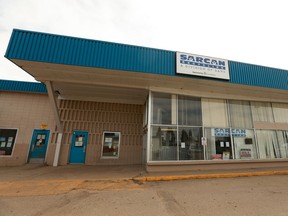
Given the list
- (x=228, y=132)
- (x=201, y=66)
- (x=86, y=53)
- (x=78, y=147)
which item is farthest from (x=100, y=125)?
(x=228, y=132)

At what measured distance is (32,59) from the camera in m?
6.33

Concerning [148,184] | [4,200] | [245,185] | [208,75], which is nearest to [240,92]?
[208,75]

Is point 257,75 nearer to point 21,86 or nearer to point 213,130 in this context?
point 213,130

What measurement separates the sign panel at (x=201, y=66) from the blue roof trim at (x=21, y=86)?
961 cm

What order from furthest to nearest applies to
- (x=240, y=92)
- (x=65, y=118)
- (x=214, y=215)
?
(x=65, y=118), (x=240, y=92), (x=214, y=215)

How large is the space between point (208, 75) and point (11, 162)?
529 inches

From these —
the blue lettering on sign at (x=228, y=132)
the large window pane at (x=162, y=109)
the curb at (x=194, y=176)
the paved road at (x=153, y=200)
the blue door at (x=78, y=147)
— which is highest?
the large window pane at (x=162, y=109)

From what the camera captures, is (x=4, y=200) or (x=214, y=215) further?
(x=4, y=200)

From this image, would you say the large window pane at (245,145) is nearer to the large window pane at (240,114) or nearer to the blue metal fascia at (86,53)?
the large window pane at (240,114)

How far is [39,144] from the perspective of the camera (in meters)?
10.6

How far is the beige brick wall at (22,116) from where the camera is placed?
10.2m

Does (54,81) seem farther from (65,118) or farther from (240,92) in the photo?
(240,92)

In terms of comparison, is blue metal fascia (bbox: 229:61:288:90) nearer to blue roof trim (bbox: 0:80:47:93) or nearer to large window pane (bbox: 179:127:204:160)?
large window pane (bbox: 179:127:204:160)

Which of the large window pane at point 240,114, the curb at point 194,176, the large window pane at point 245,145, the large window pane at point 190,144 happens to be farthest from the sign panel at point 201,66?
the curb at point 194,176
